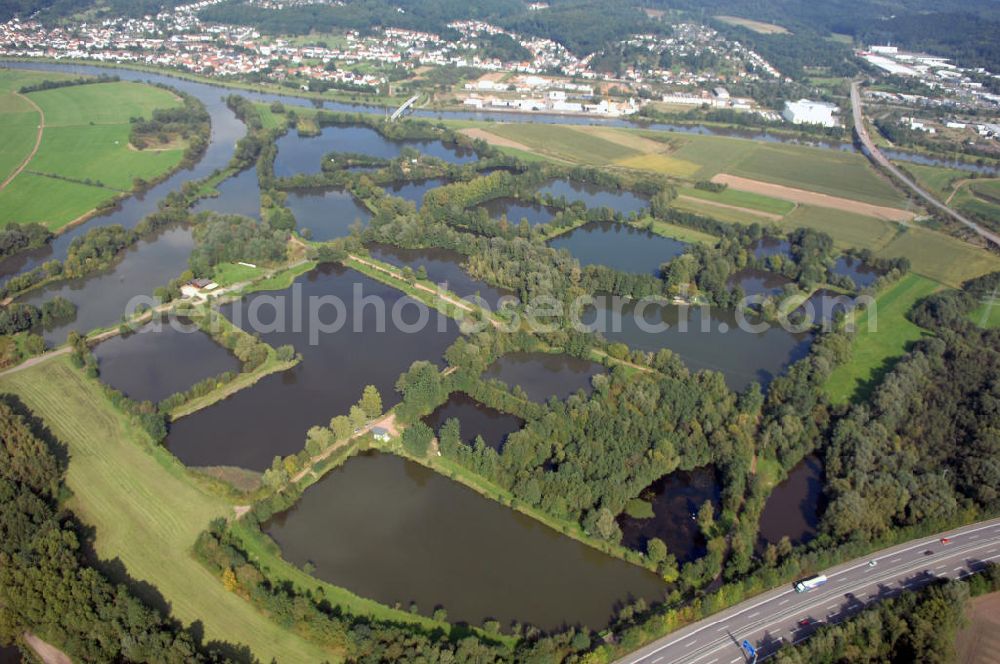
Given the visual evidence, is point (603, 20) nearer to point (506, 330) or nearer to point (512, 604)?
point (506, 330)

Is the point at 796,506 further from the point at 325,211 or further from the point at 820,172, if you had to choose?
the point at 820,172

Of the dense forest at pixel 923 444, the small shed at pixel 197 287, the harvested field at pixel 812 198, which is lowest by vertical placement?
the small shed at pixel 197 287

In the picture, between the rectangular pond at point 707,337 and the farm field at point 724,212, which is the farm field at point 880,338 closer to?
the rectangular pond at point 707,337

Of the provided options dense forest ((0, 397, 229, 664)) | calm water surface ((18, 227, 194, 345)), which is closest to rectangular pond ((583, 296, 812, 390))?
dense forest ((0, 397, 229, 664))

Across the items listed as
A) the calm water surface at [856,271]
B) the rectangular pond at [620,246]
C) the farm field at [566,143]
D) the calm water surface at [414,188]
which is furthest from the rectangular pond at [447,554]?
the farm field at [566,143]

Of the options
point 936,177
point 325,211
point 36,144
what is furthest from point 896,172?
point 36,144

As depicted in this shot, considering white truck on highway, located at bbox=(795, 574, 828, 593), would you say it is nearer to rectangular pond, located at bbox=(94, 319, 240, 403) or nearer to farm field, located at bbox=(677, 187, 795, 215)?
rectangular pond, located at bbox=(94, 319, 240, 403)
